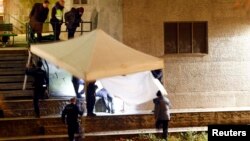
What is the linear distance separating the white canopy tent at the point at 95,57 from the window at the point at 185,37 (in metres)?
9.55

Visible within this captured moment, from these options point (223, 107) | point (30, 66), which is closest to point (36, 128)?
point (30, 66)

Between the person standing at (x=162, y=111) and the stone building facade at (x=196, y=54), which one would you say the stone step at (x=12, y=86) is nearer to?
the stone building facade at (x=196, y=54)

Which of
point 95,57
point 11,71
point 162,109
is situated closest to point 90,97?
point 162,109

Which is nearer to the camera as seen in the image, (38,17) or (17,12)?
(38,17)

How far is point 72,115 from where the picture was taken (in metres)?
14.6

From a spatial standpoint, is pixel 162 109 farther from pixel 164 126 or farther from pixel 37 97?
pixel 37 97

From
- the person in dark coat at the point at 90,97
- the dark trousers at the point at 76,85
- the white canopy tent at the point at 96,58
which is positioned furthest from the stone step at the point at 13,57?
the white canopy tent at the point at 96,58

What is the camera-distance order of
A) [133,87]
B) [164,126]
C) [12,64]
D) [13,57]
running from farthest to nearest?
1. [13,57]
2. [12,64]
3. [133,87]
4. [164,126]

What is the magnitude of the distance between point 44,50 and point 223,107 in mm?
10797

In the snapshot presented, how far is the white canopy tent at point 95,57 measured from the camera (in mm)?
9633

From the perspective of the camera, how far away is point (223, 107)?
2003cm

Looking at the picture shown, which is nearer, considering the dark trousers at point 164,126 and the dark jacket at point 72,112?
the dark jacket at point 72,112

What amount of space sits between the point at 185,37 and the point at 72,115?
717 cm

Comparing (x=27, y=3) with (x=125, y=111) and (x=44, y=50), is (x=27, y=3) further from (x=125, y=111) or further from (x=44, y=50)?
(x=44, y=50)
